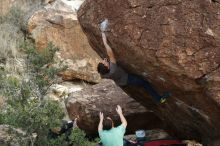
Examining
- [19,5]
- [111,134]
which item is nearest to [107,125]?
[111,134]

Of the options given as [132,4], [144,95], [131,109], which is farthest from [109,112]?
[132,4]

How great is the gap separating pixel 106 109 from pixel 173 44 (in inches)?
153

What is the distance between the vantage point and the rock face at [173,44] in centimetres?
630

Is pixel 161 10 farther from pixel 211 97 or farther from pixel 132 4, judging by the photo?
pixel 211 97

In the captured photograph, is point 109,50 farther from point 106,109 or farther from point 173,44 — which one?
point 106,109

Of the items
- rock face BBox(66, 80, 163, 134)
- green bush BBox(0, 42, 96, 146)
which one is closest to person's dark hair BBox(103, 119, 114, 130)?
green bush BBox(0, 42, 96, 146)

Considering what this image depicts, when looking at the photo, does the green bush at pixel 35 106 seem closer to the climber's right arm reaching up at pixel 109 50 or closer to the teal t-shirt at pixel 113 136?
the teal t-shirt at pixel 113 136

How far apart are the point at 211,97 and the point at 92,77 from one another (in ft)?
26.8

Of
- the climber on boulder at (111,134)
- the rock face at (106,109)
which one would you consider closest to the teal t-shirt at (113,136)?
the climber on boulder at (111,134)

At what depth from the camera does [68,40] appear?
15000 millimetres

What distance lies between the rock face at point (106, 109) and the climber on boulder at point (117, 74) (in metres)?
2.41

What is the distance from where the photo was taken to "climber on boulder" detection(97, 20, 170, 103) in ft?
23.6

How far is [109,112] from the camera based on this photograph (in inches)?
394

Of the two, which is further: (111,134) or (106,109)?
(106,109)
